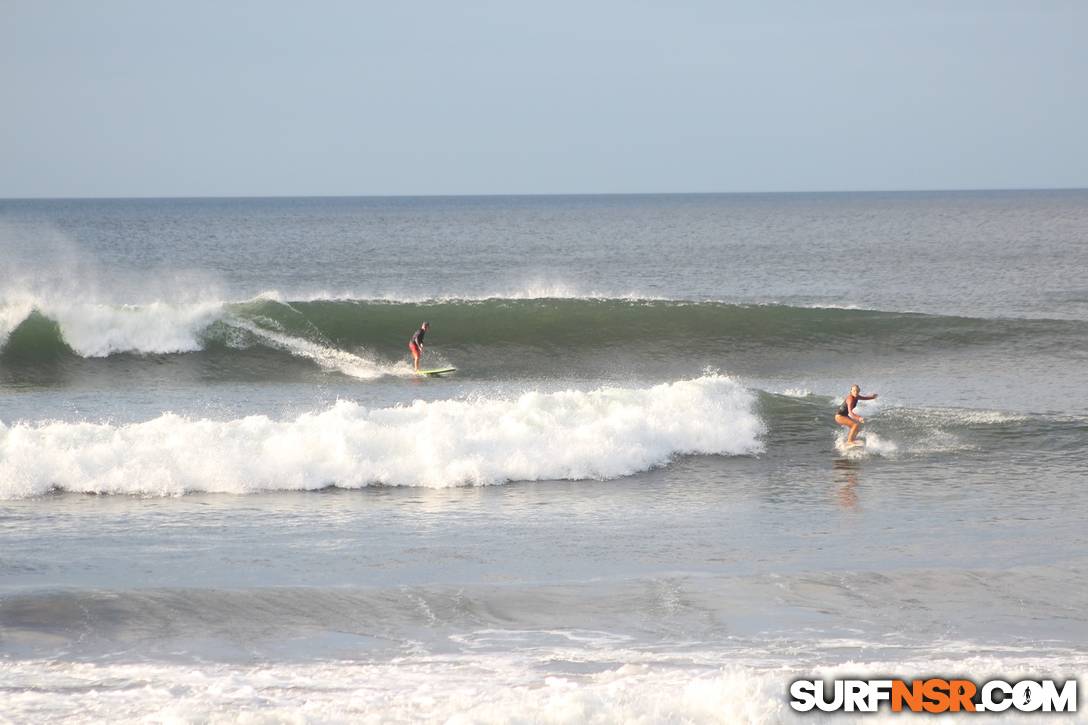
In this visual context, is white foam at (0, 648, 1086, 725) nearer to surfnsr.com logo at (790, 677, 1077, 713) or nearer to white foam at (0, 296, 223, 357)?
surfnsr.com logo at (790, 677, 1077, 713)

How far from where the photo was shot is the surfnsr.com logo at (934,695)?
7.48m

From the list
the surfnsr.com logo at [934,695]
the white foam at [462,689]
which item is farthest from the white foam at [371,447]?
the surfnsr.com logo at [934,695]

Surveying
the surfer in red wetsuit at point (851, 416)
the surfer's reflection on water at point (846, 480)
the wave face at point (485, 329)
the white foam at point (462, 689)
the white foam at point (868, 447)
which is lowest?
the white foam at point (462, 689)

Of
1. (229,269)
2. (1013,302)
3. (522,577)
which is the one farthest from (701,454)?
(229,269)

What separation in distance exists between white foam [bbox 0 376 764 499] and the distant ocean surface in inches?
1.9

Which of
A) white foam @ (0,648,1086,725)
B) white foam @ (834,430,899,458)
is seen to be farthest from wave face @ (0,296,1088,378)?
white foam @ (0,648,1086,725)

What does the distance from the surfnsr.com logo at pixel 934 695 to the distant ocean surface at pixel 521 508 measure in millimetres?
220

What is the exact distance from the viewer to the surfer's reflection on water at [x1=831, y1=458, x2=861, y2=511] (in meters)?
14.3

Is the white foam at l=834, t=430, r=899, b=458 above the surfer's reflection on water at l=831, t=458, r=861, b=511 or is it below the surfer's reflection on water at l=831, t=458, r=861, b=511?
above

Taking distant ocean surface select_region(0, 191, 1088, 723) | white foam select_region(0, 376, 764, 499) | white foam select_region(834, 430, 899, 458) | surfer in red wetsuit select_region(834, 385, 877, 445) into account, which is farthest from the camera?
surfer in red wetsuit select_region(834, 385, 877, 445)

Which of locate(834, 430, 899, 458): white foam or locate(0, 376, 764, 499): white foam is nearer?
locate(0, 376, 764, 499): white foam

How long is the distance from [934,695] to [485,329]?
2180cm

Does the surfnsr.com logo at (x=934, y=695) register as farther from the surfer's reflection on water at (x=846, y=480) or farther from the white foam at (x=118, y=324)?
the white foam at (x=118, y=324)

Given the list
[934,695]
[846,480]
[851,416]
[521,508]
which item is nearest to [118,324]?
[521,508]
